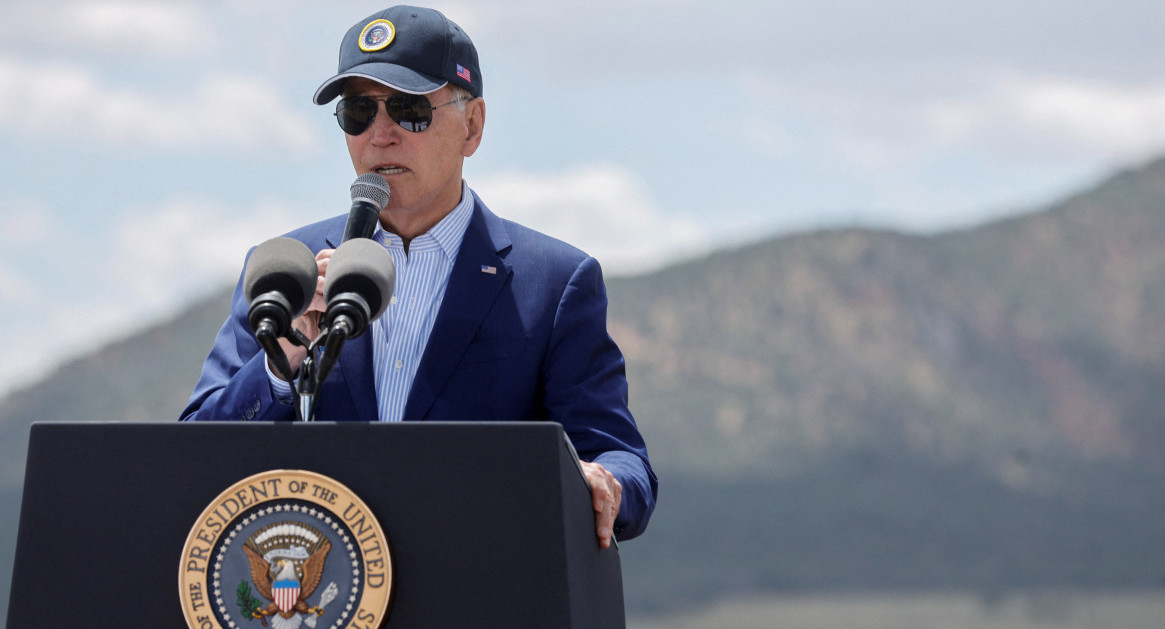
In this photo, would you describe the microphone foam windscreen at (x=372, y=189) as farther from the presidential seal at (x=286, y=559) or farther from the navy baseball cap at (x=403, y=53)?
the presidential seal at (x=286, y=559)

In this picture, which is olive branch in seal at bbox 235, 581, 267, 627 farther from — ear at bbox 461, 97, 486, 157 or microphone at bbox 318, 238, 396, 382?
ear at bbox 461, 97, 486, 157

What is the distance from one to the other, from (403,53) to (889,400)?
82.8 feet

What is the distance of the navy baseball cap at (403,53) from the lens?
2.24m

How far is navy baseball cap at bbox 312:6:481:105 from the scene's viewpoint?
2.24m

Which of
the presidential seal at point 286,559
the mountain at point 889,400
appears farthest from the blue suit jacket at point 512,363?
the mountain at point 889,400

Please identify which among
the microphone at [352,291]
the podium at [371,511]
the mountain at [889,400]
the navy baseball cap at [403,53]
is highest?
the mountain at [889,400]

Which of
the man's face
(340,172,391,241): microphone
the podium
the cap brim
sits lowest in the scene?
the podium

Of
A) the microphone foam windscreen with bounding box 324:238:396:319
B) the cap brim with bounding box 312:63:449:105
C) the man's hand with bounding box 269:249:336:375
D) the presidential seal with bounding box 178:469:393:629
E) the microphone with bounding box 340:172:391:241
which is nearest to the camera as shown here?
the presidential seal with bounding box 178:469:393:629

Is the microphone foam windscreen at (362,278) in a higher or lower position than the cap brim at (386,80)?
lower

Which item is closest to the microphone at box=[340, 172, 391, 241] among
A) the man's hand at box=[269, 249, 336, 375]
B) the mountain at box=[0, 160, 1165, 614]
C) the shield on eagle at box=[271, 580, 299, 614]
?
the man's hand at box=[269, 249, 336, 375]

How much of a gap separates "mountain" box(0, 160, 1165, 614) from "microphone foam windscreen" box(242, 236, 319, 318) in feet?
64.5

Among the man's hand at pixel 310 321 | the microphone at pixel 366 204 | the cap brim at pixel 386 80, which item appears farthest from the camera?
the cap brim at pixel 386 80

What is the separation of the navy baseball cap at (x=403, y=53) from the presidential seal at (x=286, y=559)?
85 centimetres

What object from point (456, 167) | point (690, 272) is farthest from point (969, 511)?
point (456, 167)
